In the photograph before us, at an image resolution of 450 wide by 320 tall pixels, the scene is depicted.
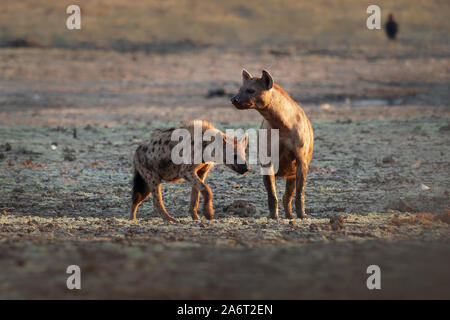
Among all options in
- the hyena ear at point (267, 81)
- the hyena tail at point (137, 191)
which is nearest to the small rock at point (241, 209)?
the hyena tail at point (137, 191)

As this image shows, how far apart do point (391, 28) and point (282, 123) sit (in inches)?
864

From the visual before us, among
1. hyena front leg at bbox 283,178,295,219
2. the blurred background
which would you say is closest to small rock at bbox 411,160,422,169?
hyena front leg at bbox 283,178,295,219

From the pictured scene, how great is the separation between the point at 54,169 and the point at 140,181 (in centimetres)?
300

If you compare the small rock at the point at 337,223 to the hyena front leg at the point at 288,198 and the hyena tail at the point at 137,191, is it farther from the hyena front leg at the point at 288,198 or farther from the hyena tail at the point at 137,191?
the hyena tail at the point at 137,191

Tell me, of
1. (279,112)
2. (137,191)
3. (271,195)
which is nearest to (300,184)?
(271,195)

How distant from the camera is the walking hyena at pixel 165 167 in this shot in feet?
24.0

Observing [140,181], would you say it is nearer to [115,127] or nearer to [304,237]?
[304,237]

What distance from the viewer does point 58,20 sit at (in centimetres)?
3047

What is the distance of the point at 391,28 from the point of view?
28.1 m

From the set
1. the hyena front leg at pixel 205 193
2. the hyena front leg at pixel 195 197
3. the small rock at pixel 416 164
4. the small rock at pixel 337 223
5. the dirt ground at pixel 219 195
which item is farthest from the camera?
the small rock at pixel 416 164

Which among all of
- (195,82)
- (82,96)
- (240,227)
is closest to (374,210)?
(240,227)

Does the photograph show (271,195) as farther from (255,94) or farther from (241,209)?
(255,94)

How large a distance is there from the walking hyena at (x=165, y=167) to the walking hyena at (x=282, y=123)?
345mm

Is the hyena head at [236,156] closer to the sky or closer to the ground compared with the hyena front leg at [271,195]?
closer to the sky
